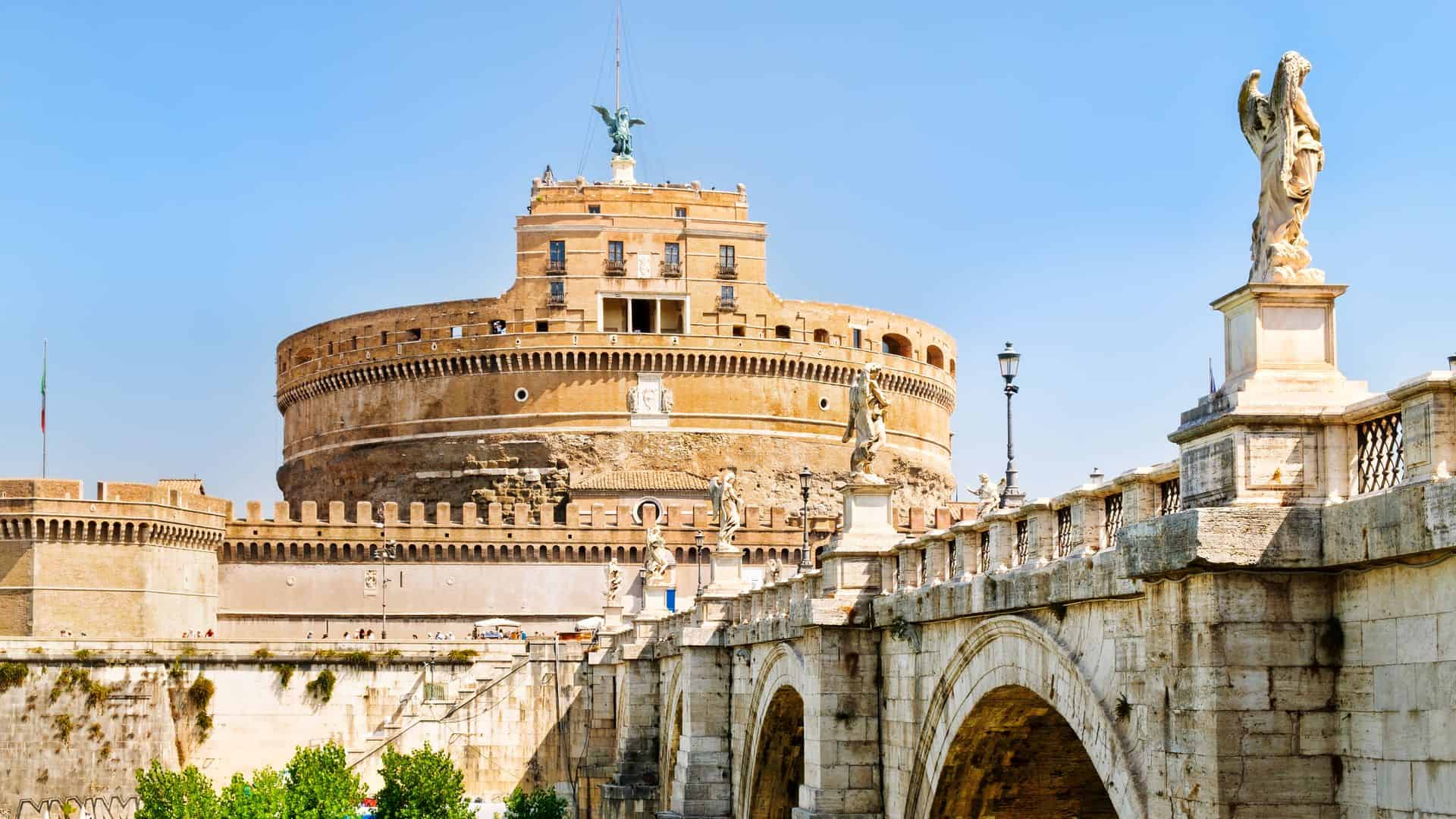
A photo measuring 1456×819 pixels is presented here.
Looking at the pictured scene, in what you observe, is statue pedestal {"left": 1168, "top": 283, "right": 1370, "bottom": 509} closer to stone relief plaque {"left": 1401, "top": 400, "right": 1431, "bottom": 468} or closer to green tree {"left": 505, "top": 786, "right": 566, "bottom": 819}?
stone relief plaque {"left": 1401, "top": 400, "right": 1431, "bottom": 468}

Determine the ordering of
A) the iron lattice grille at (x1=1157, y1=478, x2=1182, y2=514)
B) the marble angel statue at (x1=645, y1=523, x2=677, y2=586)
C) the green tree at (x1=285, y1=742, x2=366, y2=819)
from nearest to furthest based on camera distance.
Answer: the iron lattice grille at (x1=1157, y1=478, x2=1182, y2=514) < the green tree at (x1=285, y1=742, x2=366, y2=819) < the marble angel statue at (x1=645, y1=523, x2=677, y2=586)

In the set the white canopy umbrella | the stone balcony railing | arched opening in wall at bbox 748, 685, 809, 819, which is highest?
the stone balcony railing

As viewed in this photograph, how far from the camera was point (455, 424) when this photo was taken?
234ft

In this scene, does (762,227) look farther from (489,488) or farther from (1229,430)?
(1229,430)

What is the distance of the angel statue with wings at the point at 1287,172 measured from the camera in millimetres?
9172

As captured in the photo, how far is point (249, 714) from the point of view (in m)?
48.4

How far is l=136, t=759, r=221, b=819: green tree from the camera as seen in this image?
117 feet

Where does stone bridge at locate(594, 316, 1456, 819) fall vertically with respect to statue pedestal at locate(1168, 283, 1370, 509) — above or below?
below

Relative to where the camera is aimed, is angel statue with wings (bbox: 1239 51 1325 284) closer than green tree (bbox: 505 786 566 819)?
Yes

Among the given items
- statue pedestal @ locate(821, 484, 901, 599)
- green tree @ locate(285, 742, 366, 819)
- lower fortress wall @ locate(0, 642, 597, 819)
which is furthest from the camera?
lower fortress wall @ locate(0, 642, 597, 819)

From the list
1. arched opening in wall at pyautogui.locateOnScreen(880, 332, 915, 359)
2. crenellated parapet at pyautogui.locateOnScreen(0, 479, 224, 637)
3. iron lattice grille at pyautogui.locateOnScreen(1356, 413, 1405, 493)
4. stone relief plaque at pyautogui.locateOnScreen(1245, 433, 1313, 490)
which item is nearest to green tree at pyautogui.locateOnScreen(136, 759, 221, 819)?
crenellated parapet at pyautogui.locateOnScreen(0, 479, 224, 637)

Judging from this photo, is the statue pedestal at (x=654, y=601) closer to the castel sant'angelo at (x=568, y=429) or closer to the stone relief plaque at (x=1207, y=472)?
the castel sant'angelo at (x=568, y=429)

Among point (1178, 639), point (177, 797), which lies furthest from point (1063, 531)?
point (177, 797)

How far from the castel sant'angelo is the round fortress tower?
0.09 meters
